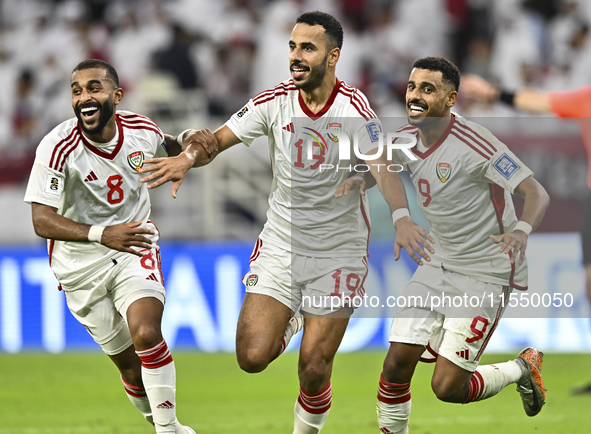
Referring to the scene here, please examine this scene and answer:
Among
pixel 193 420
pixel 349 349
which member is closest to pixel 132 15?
pixel 349 349

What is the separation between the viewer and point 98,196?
5.78 metres

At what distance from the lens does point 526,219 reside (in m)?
5.27

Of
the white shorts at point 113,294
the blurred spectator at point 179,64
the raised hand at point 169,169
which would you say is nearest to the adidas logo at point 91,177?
the raised hand at point 169,169

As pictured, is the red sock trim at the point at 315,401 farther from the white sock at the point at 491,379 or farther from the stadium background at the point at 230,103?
the stadium background at the point at 230,103

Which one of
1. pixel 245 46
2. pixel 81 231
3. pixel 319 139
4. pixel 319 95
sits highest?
pixel 245 46

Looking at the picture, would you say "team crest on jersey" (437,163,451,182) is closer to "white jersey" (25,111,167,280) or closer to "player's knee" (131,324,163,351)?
"white jersey" (25,111,167,280)

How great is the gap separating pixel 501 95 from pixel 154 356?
301cm

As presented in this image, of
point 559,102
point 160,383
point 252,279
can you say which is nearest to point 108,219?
point 252,279

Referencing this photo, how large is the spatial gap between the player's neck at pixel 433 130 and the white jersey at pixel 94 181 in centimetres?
183

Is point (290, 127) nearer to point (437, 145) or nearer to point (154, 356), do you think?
point (437, 145)

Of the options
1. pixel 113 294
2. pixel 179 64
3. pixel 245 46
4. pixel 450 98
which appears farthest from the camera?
pixel 245 46

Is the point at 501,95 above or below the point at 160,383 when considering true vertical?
above

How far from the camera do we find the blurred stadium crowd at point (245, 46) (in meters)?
12.0

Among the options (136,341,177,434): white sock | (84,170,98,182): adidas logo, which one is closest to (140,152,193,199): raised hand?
(84,170,98,182): adidas logo
